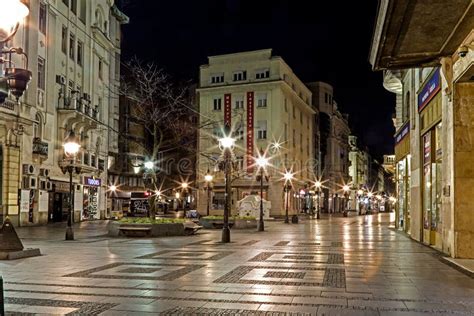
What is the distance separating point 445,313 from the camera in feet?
26.4

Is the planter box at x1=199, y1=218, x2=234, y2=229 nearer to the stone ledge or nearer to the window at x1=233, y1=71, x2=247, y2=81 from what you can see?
the stone ledge

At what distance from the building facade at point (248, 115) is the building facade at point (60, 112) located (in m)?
14.0

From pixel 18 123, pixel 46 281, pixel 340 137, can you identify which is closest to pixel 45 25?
pixel 18 123

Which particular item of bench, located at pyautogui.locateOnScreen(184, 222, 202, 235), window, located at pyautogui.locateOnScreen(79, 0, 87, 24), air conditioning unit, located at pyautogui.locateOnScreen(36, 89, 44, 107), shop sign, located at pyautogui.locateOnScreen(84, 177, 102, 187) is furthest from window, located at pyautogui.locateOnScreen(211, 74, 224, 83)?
bench, located at pyautogui.locateOnScreen(184, 222, 202, 235)

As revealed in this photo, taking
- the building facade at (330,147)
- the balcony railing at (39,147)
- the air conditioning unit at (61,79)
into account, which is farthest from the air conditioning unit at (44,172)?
the building facade at (330,147)

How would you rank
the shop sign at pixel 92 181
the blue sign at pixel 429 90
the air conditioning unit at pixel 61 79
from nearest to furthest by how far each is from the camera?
the blue sign at pixel 429 90 < the air conditioning unit at pixel 61 79 < the shop sign at pixel 92 181

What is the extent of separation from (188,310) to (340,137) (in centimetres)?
8903

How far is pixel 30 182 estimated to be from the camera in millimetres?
32531

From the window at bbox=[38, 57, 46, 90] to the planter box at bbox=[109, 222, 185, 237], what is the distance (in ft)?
46.3

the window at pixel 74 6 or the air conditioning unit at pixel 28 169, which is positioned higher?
the window at pixel 74 6

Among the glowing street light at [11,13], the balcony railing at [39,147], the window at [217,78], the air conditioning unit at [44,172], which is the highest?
the window at [217,78]

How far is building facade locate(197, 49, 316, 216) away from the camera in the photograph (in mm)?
58156

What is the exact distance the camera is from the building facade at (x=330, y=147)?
3255 inches

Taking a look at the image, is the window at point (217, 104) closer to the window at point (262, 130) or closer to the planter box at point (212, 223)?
the window at point (262, 130)
